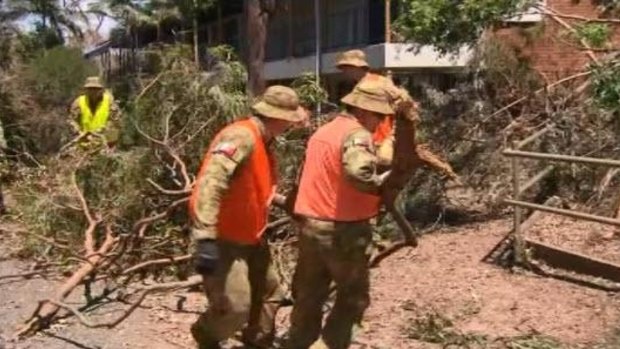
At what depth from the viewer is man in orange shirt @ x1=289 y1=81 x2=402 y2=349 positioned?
6098 millimetres

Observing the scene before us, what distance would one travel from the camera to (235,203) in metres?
6.24

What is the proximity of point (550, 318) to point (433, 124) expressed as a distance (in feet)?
14.5

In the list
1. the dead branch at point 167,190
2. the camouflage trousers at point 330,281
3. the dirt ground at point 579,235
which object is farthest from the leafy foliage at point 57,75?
the camouflage trousers at point 330,281

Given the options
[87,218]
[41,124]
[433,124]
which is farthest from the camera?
[41,124]

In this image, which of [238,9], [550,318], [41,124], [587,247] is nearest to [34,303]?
[550,318]

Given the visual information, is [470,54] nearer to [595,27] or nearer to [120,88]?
[595,27]

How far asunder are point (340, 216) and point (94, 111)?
638 cm

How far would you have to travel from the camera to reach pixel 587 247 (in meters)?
8.99

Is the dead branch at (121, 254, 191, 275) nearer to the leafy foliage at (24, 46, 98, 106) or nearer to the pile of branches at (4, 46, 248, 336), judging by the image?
the pile of branches at (4, 46, 248, 336)

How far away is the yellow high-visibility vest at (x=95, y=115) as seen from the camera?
38.2 feet

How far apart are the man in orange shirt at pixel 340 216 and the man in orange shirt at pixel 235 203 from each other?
0.82 ft

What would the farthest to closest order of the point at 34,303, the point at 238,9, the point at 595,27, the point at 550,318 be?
the point at 238,9 → the point at 595,27 → the point at 34,303 → the point at 550,318

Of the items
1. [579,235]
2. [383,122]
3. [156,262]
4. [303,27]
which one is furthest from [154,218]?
[303,27]

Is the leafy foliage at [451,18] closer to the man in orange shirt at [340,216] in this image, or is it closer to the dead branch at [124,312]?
the dead branch at [124,312]
